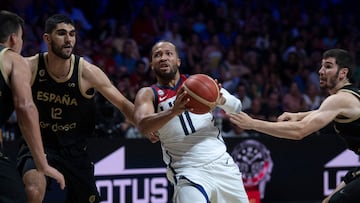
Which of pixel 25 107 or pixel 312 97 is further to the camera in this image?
pixel 312 97

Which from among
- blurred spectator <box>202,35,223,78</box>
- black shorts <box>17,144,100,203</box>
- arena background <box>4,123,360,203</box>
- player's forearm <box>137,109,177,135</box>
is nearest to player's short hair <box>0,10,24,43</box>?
player's forearm <box>137,109,177,135</box>

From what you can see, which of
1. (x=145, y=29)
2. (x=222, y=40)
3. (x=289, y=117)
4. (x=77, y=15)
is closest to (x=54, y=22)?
(x=289, y=117)

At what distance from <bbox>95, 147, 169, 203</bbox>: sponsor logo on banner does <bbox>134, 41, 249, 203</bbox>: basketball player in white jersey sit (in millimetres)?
2958

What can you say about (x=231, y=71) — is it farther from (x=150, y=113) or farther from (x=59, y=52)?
(x=150, y=113)

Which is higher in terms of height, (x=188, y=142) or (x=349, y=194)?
(x=188, y=142)

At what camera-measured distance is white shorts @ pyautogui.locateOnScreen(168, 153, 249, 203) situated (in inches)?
207

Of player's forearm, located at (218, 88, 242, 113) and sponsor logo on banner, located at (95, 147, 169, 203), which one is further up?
player's forearm, located at (218, 88, 242, 113)

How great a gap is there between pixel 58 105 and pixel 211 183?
5.12ft

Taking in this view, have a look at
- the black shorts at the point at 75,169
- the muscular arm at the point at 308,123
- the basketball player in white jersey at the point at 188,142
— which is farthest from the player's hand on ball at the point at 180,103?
the black shorts at the point at 75,169

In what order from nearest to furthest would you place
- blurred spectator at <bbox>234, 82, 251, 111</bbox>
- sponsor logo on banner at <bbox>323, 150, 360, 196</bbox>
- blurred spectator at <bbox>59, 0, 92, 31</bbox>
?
sponsor logo on banner at <bbox>323, 150, 360, 196</bbox> → blurred spectator at <bbox>234, 82, 251, 111</bbox> → blurred spectator at <bbox>59, 0, 92, 31</bbox>

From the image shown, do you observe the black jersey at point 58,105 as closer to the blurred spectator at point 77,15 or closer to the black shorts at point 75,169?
the black shorts at point 75,169

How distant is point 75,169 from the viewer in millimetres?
5828

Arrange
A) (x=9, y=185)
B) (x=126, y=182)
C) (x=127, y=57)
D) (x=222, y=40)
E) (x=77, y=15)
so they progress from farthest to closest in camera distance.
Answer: (x=222, y=40) < (x=77, y=15) < (x=127, y=57) < (x=126, y=182) < (x=9, y=185)

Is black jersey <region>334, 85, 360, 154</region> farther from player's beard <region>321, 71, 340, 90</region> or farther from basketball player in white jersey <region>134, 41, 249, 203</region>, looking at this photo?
basketball player in white jersey <region>134, 41, 249, 203</region>
